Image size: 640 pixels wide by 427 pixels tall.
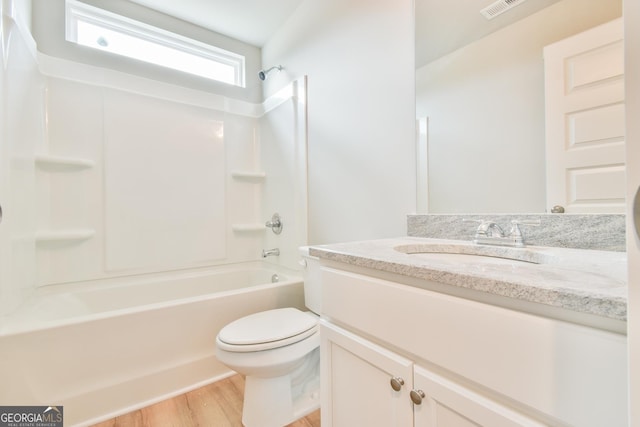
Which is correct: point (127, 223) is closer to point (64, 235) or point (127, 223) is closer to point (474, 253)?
point (64, 235)

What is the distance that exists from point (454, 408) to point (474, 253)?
1.77ft

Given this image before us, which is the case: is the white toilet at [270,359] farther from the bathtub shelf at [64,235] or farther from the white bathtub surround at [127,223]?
the bathtub shelf at [64,235]

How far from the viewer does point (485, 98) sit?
1.10 meters

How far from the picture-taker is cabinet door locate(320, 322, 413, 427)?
65 centimetres

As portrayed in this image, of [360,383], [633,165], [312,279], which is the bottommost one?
[360,383]

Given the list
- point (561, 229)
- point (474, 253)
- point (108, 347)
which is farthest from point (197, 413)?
point (561, 229)

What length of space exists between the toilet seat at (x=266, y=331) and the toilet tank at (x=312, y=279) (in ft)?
0.33

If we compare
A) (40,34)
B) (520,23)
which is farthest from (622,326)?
(40,34)

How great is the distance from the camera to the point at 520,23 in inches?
39.4

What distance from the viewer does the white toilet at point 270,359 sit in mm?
1173

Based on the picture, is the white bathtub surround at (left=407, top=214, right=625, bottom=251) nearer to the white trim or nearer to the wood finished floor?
the wood finished floor

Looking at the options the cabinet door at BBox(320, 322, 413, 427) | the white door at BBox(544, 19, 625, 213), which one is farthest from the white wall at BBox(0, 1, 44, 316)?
the white door at BBox(544, 19, 625, 213)

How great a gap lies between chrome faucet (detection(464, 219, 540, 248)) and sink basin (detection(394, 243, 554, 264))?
5 cm

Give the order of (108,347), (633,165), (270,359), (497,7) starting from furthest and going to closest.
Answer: (108,347) < (270,359) < (497,7) < (633,165)
